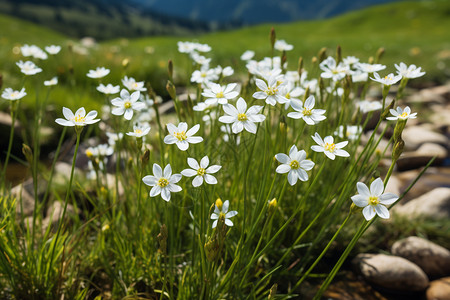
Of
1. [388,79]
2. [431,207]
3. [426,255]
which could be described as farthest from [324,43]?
[388,79]

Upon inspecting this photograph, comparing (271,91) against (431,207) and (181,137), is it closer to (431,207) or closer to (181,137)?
(181,137)

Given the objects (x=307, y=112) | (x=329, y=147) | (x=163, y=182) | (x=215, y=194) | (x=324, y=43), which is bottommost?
(x=215, y=194)

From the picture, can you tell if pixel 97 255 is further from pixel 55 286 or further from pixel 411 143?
pixel 411 143

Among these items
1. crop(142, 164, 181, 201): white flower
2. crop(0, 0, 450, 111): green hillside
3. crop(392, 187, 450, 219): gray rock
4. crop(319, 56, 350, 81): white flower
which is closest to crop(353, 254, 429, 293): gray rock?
crop(392, 187, 450, 219): gray rock

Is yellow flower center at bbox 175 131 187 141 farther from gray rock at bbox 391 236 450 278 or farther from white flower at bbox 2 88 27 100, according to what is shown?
gray rock at bbox 391 236 450 278

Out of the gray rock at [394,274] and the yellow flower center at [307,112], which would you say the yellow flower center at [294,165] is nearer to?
the yellow flower center at [307,112]

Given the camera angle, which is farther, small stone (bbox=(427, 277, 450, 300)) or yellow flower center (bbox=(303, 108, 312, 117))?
small stone (bbox=(427, 277, 450, 300))
